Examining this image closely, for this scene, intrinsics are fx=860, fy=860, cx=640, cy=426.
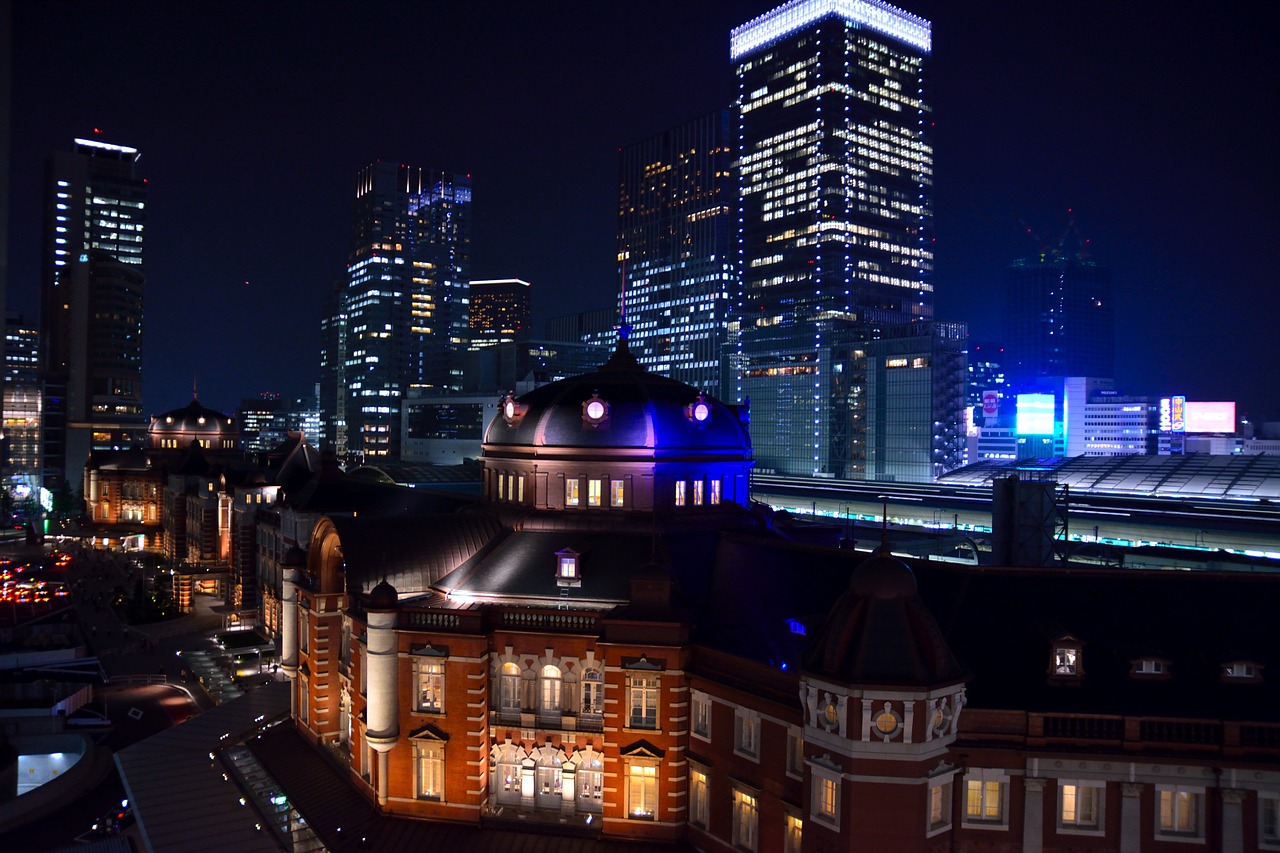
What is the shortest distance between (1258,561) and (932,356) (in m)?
110

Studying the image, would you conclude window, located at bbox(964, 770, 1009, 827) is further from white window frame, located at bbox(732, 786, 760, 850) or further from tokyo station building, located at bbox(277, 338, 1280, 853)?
white window frame, located at bbox(732, 786, 760, 850)

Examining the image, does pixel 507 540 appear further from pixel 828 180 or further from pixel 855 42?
pixel 855 42

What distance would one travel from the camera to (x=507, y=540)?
42281 millimetres

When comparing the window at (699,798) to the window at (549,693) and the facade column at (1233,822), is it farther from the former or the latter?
the facade column at (1233,822)

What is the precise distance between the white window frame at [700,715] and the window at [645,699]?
1422 mm

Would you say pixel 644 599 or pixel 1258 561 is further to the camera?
pixel 1258 561

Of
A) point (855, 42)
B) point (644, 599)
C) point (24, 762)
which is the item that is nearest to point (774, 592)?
point (644, 599)

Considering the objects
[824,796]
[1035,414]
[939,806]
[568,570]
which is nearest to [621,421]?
[568,570]

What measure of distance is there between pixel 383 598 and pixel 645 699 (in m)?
11.5

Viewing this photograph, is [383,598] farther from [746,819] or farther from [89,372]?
[89,372]

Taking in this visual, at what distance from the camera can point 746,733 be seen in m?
31.8

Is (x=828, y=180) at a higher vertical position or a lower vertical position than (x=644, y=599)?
higher

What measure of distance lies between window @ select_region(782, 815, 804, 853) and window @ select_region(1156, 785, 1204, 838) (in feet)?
37.0

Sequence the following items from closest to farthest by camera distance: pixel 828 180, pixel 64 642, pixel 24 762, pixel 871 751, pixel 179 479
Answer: pixel 871 751, pixel 24 762, pixel 64 642, pixel 179 479, pixel 828 180
